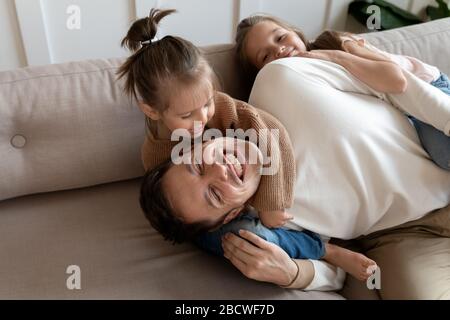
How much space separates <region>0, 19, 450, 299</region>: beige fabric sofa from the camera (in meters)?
1.04

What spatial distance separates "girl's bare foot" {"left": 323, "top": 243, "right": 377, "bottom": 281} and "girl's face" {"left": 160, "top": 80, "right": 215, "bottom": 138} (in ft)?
1.33

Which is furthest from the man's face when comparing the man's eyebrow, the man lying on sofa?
the man lying on sofa

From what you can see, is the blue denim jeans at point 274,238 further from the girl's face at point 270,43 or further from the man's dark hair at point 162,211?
the girl's face at point 270,43

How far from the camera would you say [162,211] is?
984 mm

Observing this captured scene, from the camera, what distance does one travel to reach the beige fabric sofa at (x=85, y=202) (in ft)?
3.42

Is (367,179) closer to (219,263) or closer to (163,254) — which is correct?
(219,263)

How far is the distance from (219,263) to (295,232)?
0.18 m

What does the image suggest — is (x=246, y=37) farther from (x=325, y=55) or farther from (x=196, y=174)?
(x=196, y=174)

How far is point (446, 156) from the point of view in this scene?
1131mm

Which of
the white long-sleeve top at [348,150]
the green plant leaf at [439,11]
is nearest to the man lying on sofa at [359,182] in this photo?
the white long-sleeve top at [348,150]

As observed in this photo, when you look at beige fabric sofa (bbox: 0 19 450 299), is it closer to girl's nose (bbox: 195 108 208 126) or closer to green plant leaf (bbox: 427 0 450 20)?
girl's nose (bbox: 195 108 208 126)

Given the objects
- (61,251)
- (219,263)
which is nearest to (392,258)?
(219,263)

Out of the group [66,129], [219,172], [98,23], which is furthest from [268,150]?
[98,23]

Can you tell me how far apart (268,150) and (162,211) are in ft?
0.82
